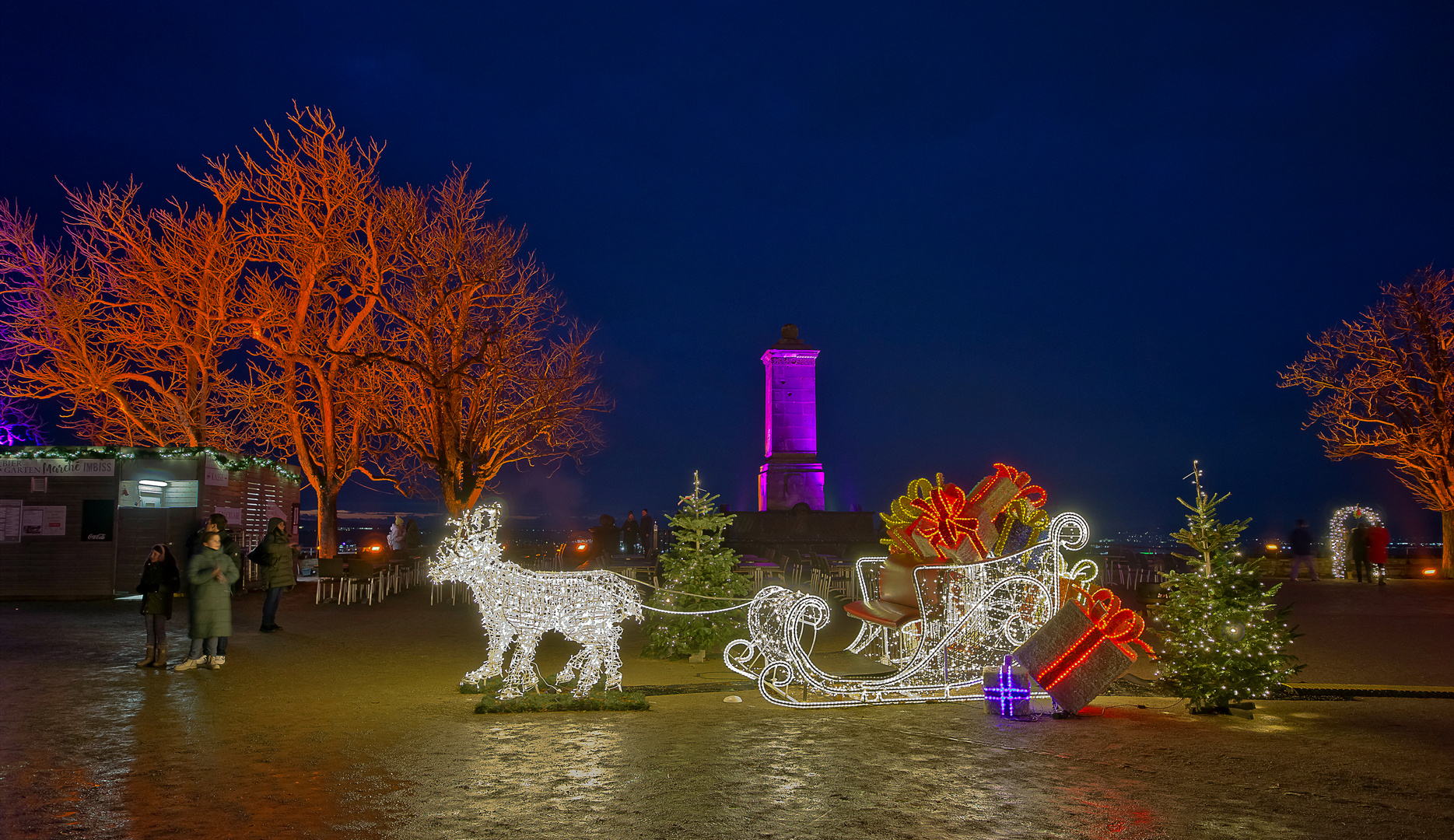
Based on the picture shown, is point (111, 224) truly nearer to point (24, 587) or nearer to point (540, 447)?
point (24, 587)

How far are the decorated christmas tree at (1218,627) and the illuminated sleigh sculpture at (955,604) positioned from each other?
2.79 feet

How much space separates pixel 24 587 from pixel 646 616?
14.2 meters

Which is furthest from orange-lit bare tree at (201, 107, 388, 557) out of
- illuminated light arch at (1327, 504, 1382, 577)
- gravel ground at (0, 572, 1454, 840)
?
illuminated light arch at (1327, 504, 1382, 577)

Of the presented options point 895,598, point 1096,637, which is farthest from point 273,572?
point 1096,637

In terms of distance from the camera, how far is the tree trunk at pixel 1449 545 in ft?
80.4

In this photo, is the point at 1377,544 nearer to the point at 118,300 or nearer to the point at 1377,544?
the point at 1377,544

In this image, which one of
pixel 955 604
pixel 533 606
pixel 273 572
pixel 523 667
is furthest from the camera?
pixel 273 572

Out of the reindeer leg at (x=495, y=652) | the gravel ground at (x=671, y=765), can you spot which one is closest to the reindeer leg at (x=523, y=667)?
the reindeer leg at (x=495, y=652)

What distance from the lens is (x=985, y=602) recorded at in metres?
8.40

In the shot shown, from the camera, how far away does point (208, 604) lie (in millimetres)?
9953

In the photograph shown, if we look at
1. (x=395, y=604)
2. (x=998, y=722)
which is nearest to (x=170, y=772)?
(x=998, y=722)

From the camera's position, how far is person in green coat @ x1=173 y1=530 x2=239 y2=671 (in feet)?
32.6

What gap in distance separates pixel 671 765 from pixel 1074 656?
3614 mm

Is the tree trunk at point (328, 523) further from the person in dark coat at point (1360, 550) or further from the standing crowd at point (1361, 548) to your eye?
the person in dark coat at point (1360, 550)
